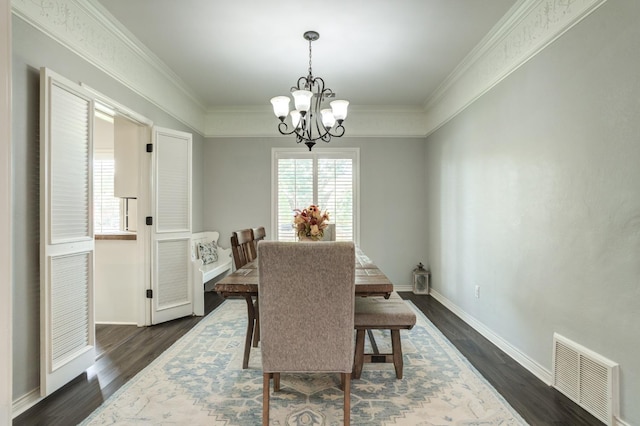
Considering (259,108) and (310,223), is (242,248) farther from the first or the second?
(259,108)

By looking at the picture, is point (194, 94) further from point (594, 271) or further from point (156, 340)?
point (594, 271)

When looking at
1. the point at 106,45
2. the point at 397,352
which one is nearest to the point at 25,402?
the point at 397,352

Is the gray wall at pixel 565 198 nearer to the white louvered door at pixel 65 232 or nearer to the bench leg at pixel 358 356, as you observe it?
the bench leg at pixel 358 356

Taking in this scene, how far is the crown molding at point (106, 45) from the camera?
2.18 meters

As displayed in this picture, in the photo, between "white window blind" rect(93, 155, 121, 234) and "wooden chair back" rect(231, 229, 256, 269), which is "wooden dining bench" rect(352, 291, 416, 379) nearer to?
"wooden chair back" rect(231, 229, 256, 269)

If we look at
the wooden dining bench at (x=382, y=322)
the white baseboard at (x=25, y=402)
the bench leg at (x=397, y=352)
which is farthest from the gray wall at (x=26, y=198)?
the bench leg at (x=397, y=352)

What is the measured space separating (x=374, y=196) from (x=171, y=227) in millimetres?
2789

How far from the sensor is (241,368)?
99.0 inches

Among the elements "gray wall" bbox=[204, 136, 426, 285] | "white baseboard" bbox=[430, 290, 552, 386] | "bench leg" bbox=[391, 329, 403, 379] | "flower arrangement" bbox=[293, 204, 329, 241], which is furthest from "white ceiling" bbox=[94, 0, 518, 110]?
"white baseboard" bbox=[430, 290, 552, 386]

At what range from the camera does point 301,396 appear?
2.12m

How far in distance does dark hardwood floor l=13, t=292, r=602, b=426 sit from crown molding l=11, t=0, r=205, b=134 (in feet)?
7.39

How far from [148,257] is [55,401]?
1586 millimetres

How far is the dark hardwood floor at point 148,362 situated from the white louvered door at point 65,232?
0.49 ft

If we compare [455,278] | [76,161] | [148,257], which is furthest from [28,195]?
[455,278]
